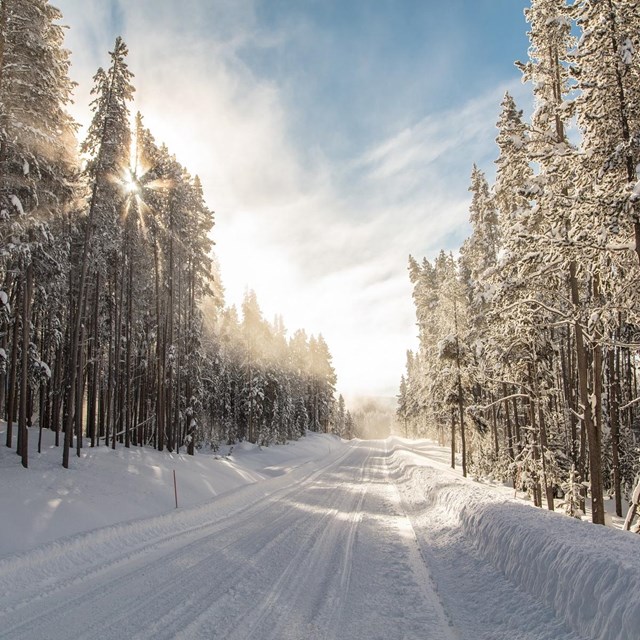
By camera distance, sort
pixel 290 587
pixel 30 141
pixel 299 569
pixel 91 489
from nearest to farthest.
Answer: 1. pixel 290 587
2. pixel 299 569
3. pixel 91 489
4. pixel 30 141

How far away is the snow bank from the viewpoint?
4609mm

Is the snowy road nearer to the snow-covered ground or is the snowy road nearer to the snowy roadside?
the snow-covered ground

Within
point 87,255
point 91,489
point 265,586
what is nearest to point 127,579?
point 265,586

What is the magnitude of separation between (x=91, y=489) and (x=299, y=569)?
9031 millimetres

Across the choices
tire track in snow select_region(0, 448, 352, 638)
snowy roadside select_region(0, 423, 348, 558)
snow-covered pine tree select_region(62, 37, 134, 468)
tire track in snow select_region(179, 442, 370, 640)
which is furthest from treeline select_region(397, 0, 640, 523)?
snow-covered pine tree select_region(62, 37, 134, 468)

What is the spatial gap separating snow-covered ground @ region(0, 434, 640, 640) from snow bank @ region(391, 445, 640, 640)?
23 millimetres

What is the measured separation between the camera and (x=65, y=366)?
26.8 meters

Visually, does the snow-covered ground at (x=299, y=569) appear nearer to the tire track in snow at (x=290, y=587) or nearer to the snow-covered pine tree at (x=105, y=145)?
the tire track in snow at (x=290, y=587)

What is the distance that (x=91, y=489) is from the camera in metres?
13.5

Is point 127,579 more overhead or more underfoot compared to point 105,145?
more underfoot

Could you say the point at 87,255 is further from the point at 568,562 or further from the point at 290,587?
the point at 568,562

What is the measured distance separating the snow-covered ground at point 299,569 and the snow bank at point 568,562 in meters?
0.02

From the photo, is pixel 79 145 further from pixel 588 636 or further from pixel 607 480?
pixel 607 480

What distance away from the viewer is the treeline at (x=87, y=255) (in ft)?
46.4
